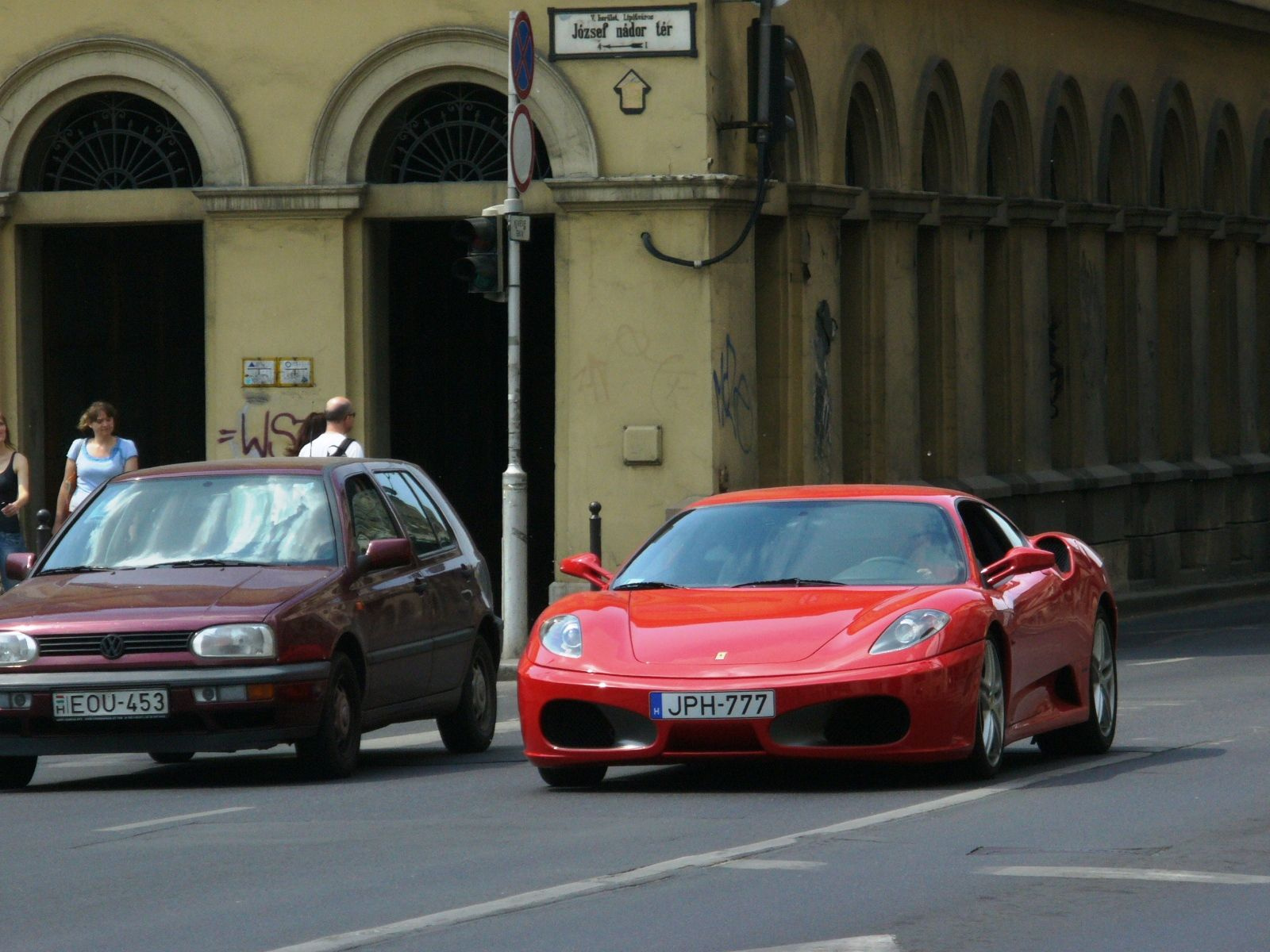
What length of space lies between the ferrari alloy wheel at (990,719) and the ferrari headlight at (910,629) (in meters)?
0.29

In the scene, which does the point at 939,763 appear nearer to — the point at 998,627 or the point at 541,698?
the point at 998,627

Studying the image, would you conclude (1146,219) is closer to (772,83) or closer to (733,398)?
(733,398)

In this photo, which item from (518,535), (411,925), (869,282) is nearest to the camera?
(411,925)

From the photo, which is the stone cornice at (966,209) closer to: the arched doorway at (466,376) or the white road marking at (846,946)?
the arched doorway at (466,376)

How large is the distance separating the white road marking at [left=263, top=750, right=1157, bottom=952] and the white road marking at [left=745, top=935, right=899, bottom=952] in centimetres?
106

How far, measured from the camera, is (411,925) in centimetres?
813

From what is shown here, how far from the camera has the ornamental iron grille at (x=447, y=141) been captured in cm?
2402

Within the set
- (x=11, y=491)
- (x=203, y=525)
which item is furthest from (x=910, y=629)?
(x=11, y=491)

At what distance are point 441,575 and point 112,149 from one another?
12.0 m

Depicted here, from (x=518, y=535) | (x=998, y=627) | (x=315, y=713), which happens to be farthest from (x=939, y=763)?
(x=518, y=535)

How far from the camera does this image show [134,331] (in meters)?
28.0

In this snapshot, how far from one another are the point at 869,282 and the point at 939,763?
15.4 meters

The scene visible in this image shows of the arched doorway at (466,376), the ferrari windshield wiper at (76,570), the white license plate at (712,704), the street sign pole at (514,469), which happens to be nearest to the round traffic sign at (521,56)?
the street sign pole at (514,469)

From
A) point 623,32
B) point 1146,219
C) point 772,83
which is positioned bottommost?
point 1146,219
